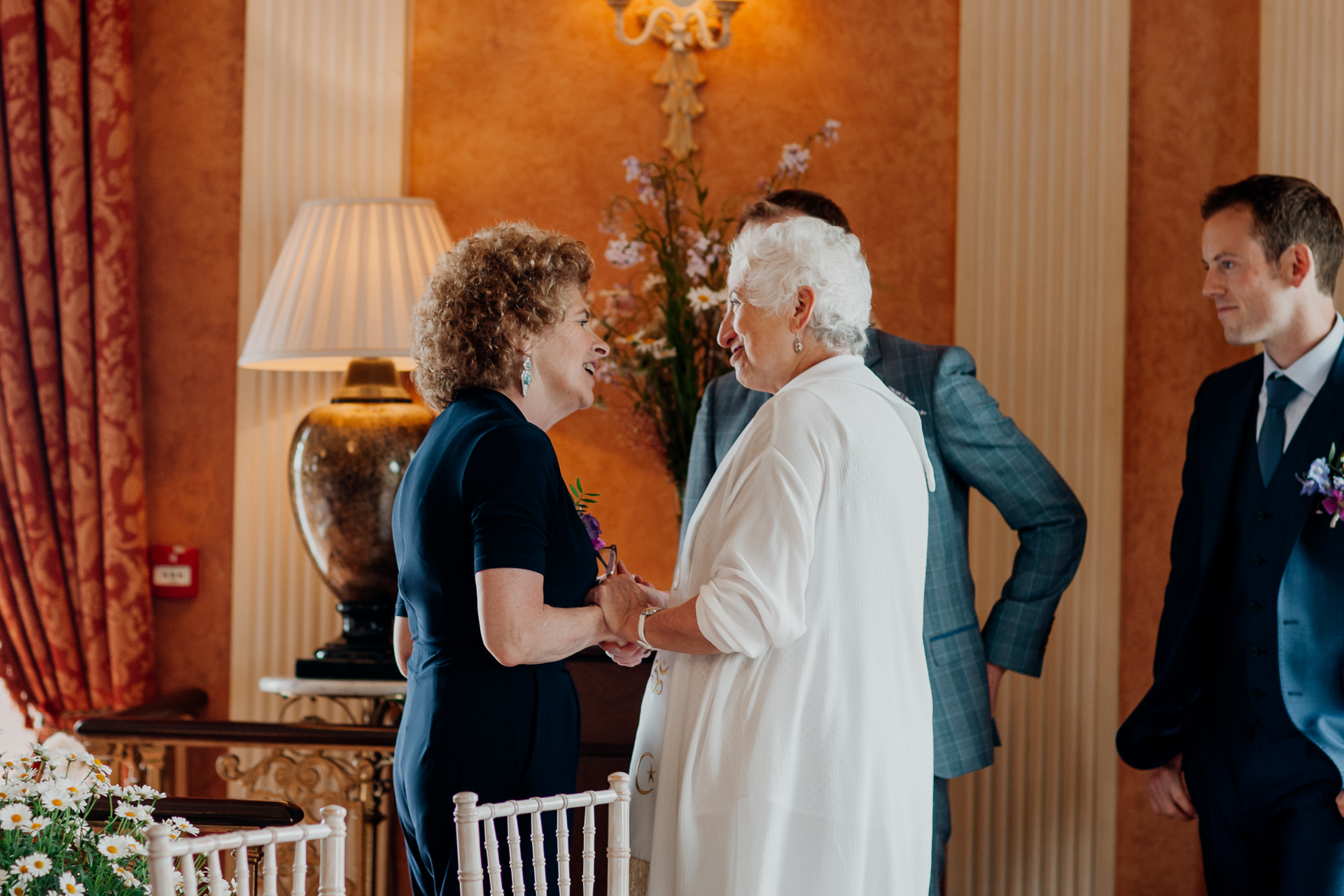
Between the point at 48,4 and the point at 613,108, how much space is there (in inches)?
59.1

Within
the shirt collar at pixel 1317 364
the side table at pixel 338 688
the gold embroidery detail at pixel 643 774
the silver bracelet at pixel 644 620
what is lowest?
the side table at pixel 338 688

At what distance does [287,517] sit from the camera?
314cm

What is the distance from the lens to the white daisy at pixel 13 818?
1.15 metres

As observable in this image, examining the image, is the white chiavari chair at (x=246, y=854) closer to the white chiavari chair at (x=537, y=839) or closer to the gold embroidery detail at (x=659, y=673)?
the white chiavari chair at (x=537, y=839)

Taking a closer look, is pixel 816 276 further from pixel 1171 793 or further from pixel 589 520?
pixel 1171 793

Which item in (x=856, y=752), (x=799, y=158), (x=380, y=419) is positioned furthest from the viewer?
(x=799, y=158)

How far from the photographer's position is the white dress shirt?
206 centimetres

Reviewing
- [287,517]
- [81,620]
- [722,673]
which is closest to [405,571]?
[722,673]

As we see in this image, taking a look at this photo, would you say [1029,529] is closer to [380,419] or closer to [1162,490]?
[1162,490]

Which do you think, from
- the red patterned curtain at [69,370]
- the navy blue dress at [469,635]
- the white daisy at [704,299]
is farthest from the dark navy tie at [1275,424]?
the red patterned curtain at [69,370]

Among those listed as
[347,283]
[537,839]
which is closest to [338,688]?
[347,283]

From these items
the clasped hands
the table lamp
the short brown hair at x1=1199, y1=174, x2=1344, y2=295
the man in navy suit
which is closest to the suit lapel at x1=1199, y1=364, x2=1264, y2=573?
the man in navy suit

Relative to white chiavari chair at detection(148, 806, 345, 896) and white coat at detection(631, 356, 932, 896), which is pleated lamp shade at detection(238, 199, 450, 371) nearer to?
white coat at detection(631, 356, 932, 896)

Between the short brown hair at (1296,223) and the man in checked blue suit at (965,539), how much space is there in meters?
0.57
